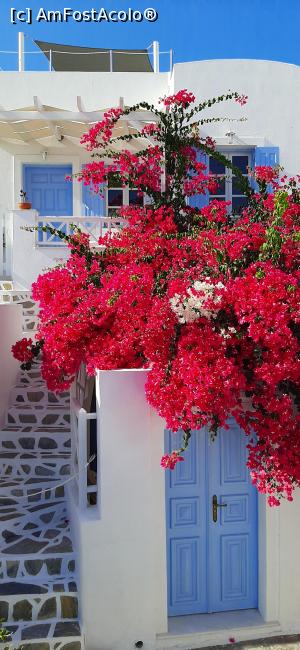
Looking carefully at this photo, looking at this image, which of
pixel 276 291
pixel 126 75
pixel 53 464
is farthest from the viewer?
pixel 126 75

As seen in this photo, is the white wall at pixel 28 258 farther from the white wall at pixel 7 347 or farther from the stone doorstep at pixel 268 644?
the stone doorstep at pixel 268 644

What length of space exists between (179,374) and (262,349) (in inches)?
32.5

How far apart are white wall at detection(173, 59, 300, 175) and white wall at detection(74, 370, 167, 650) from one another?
787 centimetres

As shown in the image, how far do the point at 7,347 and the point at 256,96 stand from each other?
24.5 ft

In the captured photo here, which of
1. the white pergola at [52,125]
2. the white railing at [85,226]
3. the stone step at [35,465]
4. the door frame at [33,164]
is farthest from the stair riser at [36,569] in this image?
the door frame at [33,164]

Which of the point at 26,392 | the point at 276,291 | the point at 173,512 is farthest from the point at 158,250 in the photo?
the point at 26,392

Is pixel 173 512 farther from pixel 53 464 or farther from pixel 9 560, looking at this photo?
pixel 53 464

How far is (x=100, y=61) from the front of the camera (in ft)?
45.0

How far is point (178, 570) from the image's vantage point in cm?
571

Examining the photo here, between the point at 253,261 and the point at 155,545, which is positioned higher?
the point at 253,261

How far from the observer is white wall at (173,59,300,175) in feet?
36.9

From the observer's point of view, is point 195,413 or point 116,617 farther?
point 116,617

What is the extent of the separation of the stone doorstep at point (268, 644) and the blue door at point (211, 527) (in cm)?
40

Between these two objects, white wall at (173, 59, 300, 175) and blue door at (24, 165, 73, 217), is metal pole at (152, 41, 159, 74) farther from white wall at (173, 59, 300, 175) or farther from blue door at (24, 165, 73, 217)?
blue door at (24, 165, 73, 217)
